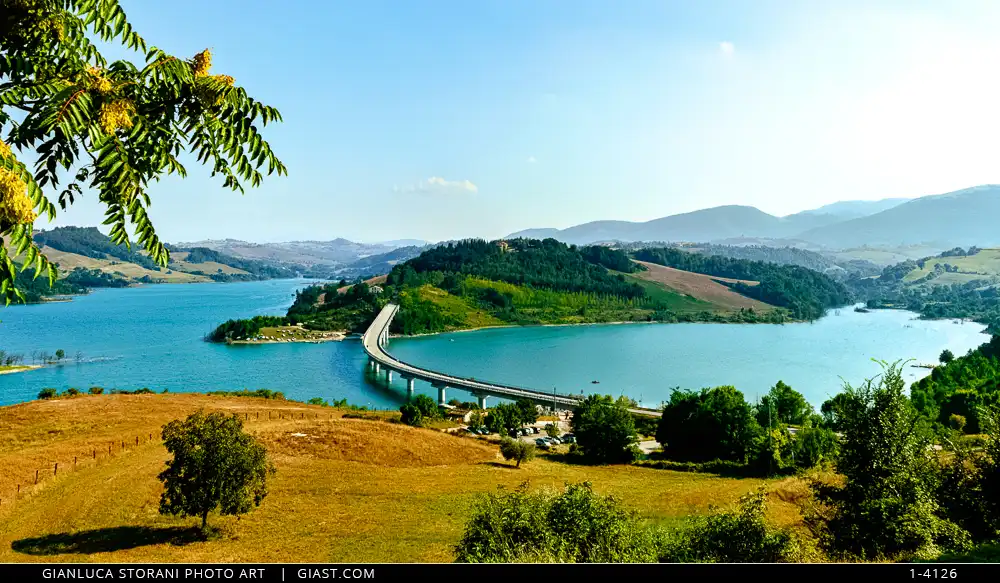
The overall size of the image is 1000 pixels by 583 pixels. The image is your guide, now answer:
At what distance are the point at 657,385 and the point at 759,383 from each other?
1596cm

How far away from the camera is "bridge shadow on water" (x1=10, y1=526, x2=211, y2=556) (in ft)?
66.1

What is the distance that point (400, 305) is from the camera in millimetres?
160125

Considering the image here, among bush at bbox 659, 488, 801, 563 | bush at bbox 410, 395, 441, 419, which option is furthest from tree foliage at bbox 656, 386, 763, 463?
bush at bbox 659, 488, 801, 563

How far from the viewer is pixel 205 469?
2138cm

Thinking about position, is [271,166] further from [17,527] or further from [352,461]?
[352,461]

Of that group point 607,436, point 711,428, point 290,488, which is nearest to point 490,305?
point 711,428

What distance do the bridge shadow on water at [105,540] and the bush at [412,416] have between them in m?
28.7

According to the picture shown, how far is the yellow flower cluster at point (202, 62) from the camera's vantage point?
4406 mm

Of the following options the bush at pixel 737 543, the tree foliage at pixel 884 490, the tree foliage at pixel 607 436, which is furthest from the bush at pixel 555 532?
the tree foliage at pixel 607 436

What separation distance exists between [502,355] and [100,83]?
11446 centimetres

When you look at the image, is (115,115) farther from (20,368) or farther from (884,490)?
(20,368)

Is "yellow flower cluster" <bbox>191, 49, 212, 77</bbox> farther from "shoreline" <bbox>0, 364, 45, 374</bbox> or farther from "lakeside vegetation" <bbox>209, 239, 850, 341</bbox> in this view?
"lakeside vegetation" <bbox>209, 239, 850, 341</bbox>

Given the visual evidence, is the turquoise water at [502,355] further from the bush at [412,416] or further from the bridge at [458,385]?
the bush at [412,416]

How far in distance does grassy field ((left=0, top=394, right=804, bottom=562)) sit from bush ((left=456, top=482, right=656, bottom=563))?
5893 mm
